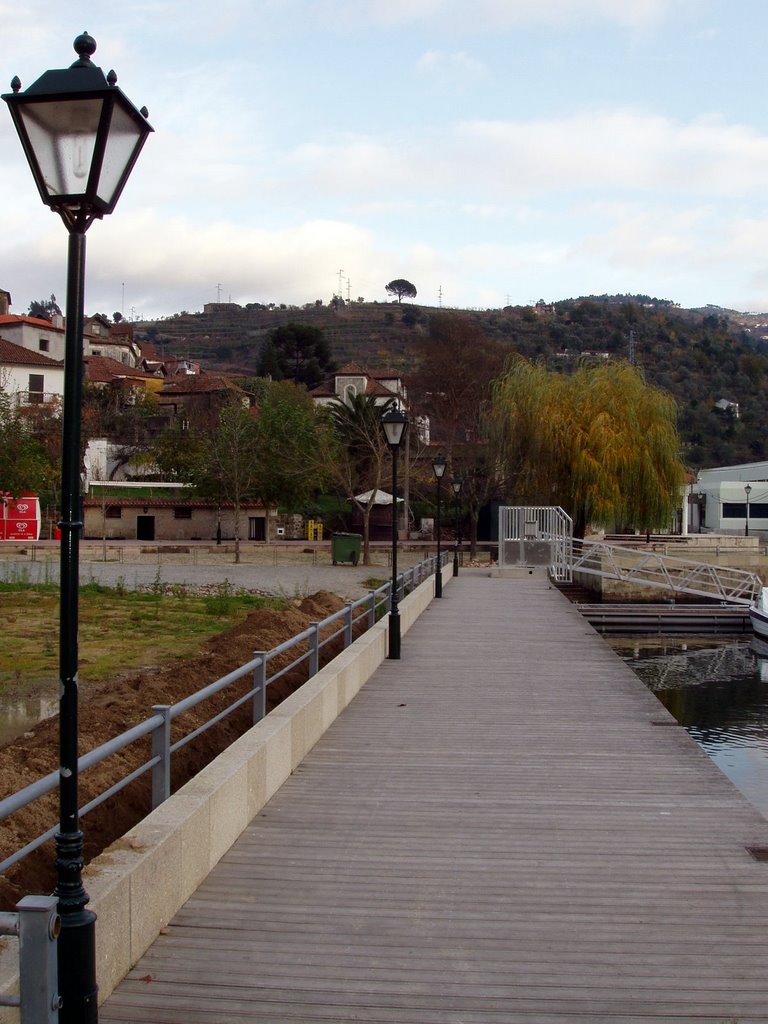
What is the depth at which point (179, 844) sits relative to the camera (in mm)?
5117

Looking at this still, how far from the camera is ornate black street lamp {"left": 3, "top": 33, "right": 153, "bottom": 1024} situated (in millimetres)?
3426

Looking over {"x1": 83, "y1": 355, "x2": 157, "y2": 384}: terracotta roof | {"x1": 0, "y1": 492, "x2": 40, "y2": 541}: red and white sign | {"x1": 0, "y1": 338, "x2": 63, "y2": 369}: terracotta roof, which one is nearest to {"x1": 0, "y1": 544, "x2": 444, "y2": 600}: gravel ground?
{"x1": 0, "y1": 492, "x2": 40, "y2": 541}: red and white sign

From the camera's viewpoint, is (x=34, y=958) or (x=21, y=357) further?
(x=21, y=357)

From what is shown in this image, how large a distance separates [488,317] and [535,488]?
4714 inches

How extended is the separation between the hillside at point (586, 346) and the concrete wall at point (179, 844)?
81.9m

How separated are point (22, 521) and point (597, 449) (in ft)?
93.4

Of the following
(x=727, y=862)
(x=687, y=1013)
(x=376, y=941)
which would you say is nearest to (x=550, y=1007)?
(x=687, y=1013)

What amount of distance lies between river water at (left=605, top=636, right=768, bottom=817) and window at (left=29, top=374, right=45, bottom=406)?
49.6 meters

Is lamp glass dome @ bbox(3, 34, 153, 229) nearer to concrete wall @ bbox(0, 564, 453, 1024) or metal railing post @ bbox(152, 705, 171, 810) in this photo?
concrete wall @ bbox(0, 564, 453, 1024)

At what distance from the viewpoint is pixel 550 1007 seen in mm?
4223

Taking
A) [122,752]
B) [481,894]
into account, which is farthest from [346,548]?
[481,894]

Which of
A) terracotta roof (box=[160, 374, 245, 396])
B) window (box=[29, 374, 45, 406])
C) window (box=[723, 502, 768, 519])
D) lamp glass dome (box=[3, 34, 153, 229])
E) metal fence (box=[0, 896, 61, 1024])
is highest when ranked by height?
terracotta roof (box=[160, 374, 245, 396])

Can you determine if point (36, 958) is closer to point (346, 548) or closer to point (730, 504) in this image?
point (346, 548)

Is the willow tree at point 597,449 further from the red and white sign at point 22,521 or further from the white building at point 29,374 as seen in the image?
the white building at point 29,374
